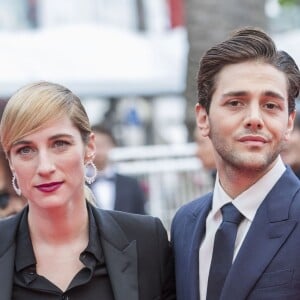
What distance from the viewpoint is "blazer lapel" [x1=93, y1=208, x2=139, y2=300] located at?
3.23 metres

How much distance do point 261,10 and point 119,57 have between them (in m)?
3.96

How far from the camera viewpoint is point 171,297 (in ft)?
11.2

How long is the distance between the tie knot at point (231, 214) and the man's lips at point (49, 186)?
2.17 ft

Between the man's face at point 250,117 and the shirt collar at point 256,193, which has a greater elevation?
the man's face at point 250,117

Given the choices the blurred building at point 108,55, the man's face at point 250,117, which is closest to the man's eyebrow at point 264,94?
the man's face at point 250,117

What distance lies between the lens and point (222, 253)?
3053 millimetres

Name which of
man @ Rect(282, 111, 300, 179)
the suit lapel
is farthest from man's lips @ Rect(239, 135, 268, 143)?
man @ Rect(282, 111, 300, 179)

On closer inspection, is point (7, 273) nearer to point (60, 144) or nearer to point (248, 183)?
point (60, 144)

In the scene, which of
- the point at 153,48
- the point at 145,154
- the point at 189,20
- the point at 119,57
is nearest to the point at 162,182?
the point at 145,154

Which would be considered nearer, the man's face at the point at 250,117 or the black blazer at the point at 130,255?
the man's face at the point at 250,117

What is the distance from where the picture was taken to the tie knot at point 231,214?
3.11 m

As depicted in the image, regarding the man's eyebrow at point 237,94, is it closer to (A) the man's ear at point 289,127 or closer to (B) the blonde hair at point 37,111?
(A) the man's ear at point 289,127

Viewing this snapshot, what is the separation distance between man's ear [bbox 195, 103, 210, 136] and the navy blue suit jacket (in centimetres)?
38

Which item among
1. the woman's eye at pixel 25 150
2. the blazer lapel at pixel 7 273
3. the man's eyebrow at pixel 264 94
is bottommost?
the blazer lapel at pixel 7 273
